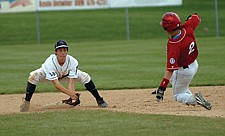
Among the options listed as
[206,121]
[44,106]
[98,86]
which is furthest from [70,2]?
[206,121]

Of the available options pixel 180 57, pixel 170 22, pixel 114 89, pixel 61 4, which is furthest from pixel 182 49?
pixel 61 4

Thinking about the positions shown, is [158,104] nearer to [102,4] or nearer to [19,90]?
[19,90]

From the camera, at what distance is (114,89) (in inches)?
529

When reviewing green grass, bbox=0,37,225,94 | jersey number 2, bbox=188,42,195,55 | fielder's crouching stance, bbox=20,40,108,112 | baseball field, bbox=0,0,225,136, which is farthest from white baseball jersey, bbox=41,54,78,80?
green grass, bbox=0,37,225,94

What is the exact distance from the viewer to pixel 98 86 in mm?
13836

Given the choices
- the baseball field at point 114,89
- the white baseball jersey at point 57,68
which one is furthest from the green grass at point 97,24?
the white baseball jersey at point 57,68

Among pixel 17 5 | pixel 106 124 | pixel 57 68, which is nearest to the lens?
pixel 106 124

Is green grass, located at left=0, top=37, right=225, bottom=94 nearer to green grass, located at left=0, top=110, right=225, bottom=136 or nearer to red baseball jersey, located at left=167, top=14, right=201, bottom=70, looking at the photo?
red baseball jersey, located at left=167, top=14, right=201, bottom=70

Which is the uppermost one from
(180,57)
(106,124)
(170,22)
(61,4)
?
(61,4)

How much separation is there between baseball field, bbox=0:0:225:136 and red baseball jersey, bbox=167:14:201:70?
75cm

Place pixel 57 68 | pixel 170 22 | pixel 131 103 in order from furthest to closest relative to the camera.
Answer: pixel 131 103
pixel 57 68
pixel 170 22

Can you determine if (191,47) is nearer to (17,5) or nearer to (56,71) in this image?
(56,71)

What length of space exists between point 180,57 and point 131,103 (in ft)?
7.10

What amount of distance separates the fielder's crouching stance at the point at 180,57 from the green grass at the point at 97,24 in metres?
20.6
